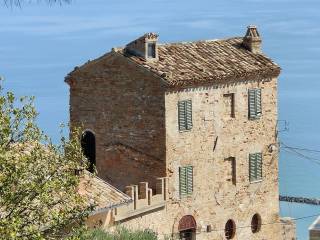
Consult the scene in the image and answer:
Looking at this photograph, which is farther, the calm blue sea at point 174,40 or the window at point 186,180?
the calm blue sea at point 174,40

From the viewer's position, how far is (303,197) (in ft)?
219

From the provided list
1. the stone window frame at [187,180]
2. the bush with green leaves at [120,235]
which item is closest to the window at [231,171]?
the stone window frame at [187,180]

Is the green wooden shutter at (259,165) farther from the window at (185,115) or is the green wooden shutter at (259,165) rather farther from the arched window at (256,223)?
the window at (185,115)

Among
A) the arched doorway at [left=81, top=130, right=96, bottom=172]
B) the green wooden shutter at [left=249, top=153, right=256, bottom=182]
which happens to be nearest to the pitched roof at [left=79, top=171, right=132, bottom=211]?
the arched doorway at [left=81, top=130, right=96, bottom=172]

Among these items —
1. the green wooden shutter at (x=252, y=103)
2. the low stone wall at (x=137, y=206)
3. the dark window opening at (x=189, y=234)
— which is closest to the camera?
the low stone wall at (x=137, y=206)

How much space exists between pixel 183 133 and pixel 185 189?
1.76 m

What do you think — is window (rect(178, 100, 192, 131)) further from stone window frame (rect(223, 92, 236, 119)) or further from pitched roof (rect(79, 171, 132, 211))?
pitched roof (rect(79, 171, 132, 211))

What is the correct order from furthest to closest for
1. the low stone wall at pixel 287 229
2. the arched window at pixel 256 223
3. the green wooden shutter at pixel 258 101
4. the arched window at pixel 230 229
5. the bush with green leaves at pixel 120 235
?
the low stone wall at pixel 287 229
the arched window at pixel 256 223
the green wooden shutter at pixel 258 101
the arched window at pixel 230 229
the bush with green leaves at pixel 120 235

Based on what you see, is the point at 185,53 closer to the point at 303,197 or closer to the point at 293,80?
the point at 303,197

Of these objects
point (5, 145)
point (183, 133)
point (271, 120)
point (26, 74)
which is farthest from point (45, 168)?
point (26, 74)

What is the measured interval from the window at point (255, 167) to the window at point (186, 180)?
309cm

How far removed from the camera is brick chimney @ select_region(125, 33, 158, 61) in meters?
40.8

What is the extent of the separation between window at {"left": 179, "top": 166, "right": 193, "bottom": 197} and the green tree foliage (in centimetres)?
1876

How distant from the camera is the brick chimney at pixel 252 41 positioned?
4444 centimetres
